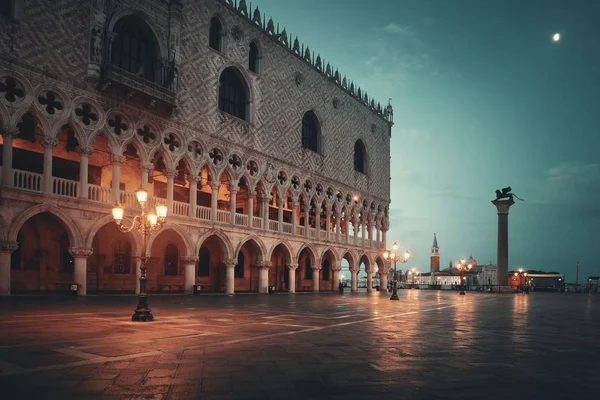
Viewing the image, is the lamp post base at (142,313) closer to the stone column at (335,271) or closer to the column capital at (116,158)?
the column capital at (116,158)

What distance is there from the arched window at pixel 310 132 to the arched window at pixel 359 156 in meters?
6.43

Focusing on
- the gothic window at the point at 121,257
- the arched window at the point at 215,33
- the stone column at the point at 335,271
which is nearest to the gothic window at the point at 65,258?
the gothic window at the point at 121,257

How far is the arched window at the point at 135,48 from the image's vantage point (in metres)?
23.2

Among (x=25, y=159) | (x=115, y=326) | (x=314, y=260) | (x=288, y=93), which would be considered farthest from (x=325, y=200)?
(x=115, y=326)

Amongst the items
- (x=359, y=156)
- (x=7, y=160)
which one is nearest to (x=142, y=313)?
(x=7, y=160)

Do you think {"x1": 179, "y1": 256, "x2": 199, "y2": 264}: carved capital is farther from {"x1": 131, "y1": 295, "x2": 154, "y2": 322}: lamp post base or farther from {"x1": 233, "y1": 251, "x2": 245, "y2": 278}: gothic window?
{"x1": 131, "y1": 295, "x2": 154, "y2": 322}: lamp post base

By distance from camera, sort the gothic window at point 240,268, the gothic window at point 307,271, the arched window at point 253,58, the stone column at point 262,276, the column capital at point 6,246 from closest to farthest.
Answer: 1. the column capital at point 6,246
2. the stone column at point 262,276
3. the arched window at point 253,58
4. the gothic window at point 240,268
5. the gothic window at point 307,271

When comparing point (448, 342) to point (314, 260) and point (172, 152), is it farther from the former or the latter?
point (314, 260)

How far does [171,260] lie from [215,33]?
12941 mm

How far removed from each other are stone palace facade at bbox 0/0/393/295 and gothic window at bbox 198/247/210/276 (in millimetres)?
65

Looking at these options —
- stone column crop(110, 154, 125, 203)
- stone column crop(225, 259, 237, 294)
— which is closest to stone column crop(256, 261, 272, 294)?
stone column crop(225, 259, 237, 294)

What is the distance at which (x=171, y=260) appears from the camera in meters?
28.0

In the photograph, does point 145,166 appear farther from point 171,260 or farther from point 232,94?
point 232,94

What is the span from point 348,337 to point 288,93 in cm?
2572
